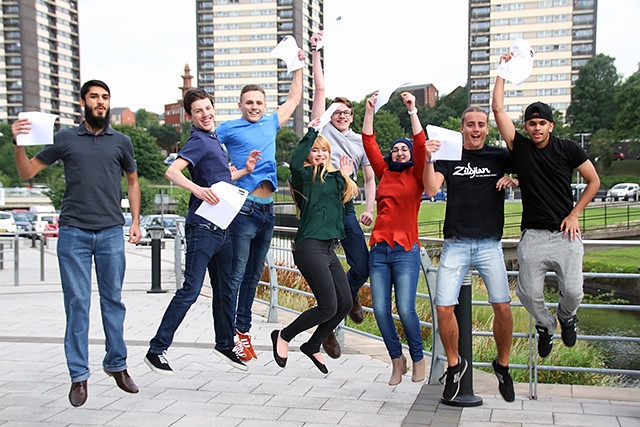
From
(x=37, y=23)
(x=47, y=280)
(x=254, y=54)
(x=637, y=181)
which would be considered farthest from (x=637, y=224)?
(x=37, y=23)

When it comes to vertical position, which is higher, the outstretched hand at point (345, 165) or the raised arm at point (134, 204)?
the outstretched hand at point (345, 165)

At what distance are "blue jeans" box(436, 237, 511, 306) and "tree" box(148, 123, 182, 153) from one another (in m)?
138

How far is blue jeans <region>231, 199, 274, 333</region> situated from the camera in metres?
5.63

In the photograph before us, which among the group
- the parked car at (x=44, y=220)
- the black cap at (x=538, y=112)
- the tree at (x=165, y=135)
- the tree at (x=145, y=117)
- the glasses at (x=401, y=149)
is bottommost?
the parked car at (x=44, y=220)

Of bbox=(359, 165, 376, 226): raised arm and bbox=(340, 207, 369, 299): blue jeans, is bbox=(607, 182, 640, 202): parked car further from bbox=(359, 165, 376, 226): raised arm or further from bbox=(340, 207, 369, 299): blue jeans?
bbox=(340, 207, 369, 299): blue jeans

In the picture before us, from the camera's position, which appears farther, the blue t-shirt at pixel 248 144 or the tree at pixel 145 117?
the tree at pixel 145 117

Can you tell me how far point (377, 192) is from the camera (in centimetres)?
566

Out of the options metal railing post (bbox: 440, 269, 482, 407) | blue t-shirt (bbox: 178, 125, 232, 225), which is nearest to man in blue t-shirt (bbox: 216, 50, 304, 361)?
blue t-shirt (bbox: 178, 125, 232, 225)

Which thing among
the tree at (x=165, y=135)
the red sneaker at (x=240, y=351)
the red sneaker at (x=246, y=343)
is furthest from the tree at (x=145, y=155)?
the red sneaker at (x=240, y=351)

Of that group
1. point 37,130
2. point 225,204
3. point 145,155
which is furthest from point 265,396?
point 145,155

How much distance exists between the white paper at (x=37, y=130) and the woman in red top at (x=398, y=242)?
2277mm

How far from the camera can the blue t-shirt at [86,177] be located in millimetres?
4859

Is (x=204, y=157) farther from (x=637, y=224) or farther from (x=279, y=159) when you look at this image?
(x=279, y=159)

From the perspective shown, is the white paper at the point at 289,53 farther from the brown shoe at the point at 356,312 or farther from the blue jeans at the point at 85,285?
the brown shoe at the point at 356,312
